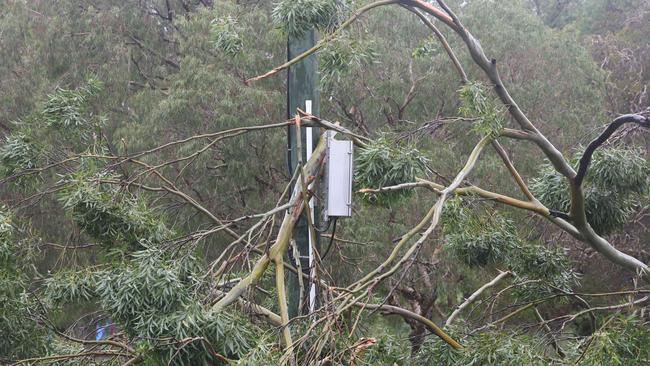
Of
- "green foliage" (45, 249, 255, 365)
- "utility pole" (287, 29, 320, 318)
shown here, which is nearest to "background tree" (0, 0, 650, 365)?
"green foliage" (45, 249, 255, 365)

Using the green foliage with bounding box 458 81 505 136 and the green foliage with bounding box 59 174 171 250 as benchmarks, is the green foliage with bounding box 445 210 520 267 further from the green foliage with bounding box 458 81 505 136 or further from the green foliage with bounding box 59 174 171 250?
the green foliage with bounding box 59 174 171 250

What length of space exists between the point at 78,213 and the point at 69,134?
125 centimetres

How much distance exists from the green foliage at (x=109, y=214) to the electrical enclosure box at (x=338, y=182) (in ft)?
4.44

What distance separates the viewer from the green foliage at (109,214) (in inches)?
270

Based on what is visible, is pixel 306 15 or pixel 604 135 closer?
pixel 306 15

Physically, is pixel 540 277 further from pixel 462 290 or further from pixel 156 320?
pixel 462 290

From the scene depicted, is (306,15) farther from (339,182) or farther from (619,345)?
(619,345)

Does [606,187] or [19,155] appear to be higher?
[19,155]

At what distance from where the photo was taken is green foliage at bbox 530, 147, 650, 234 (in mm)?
7707

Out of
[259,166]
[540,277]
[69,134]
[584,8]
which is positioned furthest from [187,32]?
[584,8]

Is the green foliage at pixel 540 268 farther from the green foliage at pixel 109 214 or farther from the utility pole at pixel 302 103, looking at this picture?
the green foliage at pixel 109 214

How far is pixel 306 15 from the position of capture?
21.5 feet

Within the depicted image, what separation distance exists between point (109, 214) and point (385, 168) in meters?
2.17

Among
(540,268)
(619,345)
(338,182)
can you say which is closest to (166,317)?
(338,182)
